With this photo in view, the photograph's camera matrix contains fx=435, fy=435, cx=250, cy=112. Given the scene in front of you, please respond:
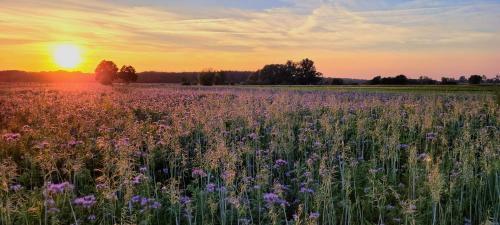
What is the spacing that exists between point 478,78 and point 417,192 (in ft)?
203

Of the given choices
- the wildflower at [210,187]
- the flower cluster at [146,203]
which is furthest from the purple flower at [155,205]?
the wildflower at [210,187]

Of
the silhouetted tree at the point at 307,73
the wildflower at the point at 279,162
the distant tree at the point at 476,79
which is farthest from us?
the silhouetted tree at the point at 307,73

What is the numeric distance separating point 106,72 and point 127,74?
8560 millimetres

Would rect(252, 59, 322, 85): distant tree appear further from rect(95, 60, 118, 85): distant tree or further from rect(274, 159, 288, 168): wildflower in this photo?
rect(274, 159, 288, 168): wildflower

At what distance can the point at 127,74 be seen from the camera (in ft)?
253

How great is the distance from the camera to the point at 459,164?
21.1 ft

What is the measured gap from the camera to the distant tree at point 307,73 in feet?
346

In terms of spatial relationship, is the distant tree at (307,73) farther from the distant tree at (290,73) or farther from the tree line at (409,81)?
the tree line at (409,81)

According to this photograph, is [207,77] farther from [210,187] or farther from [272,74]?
[210,187]

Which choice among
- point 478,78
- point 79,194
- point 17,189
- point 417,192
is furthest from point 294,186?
point 478,78

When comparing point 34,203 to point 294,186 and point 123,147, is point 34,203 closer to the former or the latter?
point 123,147

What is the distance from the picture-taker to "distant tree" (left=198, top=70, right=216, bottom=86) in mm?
90887

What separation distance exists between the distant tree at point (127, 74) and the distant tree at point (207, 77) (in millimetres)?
15312

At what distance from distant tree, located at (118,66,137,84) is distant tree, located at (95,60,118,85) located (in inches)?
156
